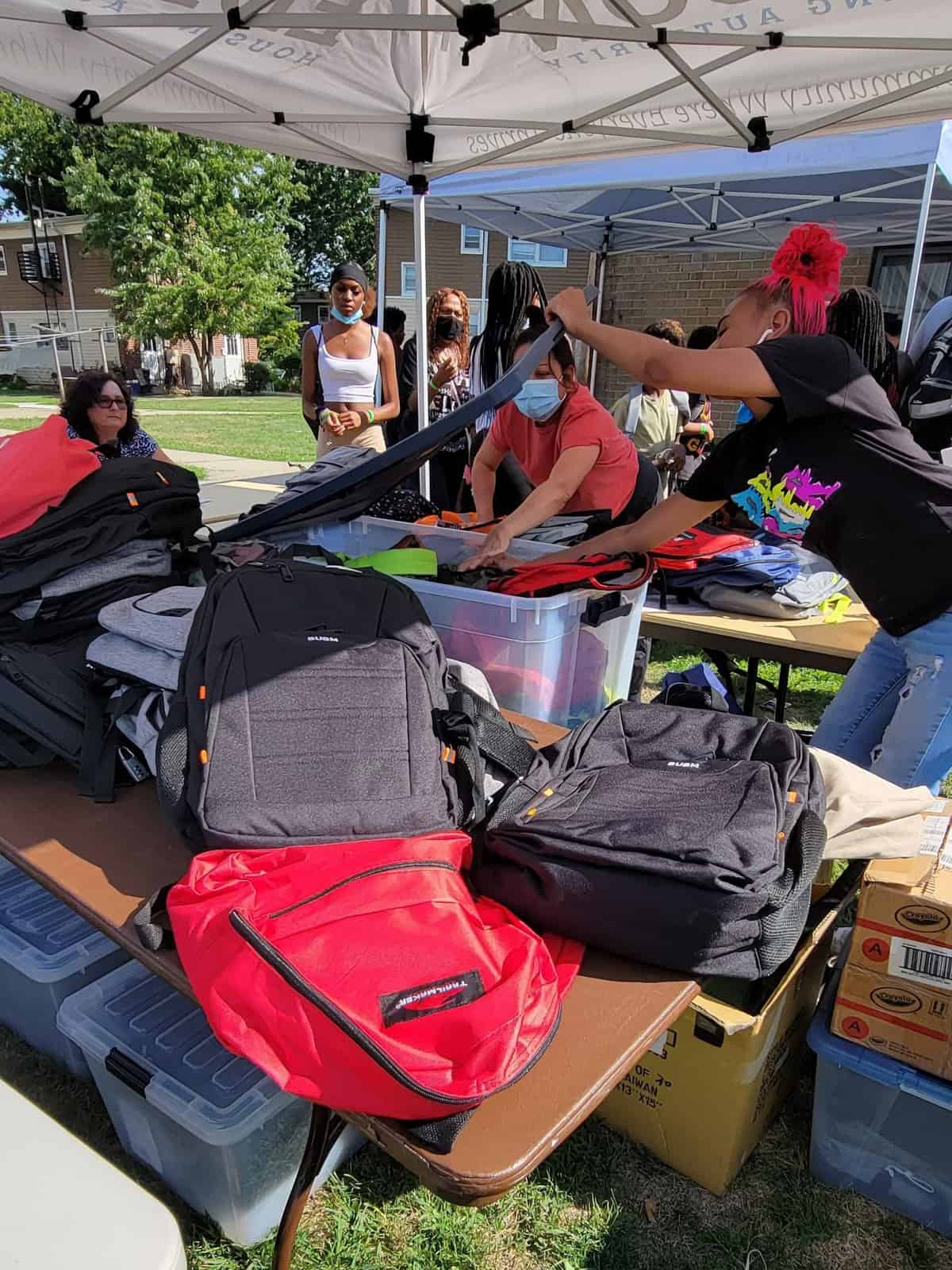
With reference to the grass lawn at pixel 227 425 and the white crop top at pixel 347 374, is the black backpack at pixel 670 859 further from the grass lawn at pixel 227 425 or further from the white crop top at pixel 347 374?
the grass lawn at pixel 227 425

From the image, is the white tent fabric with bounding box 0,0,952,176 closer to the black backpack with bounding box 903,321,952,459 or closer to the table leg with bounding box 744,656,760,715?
the black backpack with bounding box 903,321,952,459

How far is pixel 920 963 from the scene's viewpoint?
1.41 metres

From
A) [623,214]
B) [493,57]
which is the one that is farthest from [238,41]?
[623,214]

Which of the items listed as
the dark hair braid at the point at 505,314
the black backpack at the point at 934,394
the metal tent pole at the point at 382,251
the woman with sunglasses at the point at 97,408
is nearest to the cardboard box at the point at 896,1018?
the black backpack at the point at 934,394

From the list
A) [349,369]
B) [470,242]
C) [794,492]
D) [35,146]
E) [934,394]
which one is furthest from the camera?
[35,146]

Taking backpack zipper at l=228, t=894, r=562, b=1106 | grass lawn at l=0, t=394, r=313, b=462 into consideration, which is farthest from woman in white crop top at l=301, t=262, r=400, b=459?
grass lawn at l=0, t=394, r=313, b=462

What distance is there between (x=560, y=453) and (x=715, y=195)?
6195 mm

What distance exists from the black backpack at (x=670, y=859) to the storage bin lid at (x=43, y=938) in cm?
95

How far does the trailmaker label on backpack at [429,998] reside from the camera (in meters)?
0.90

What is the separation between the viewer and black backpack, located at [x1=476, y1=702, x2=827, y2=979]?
1.07 meters

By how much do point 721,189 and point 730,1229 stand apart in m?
7.80

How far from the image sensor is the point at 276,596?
1.60 meters

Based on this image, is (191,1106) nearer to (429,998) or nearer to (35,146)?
(429,998)

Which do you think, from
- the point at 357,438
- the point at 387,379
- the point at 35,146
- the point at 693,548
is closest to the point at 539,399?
the point at 693,548
